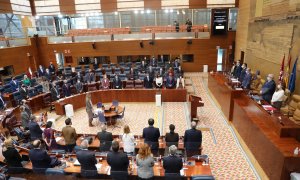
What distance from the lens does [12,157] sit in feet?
16.0

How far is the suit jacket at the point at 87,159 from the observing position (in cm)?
456

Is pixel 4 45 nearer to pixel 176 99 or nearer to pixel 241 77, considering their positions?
pixel 176 99

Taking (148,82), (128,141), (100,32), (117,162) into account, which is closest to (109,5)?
(100,32)

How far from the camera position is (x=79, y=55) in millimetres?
19047

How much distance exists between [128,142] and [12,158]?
8.77 feet

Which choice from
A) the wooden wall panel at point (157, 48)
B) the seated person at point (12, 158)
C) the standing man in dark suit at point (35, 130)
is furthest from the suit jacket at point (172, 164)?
the wooden wall panel at point (157, 48)

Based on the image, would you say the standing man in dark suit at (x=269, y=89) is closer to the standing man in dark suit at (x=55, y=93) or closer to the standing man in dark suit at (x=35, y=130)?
the standing man in dark suit at (x=35, y=130)

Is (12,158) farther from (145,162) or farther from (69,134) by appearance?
(145,162)

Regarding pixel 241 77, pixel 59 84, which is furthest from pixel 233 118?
pixel 59 84

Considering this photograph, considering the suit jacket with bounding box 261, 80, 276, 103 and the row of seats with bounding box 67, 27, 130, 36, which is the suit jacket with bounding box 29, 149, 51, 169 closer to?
the suit jacket with bounding box 261, 80, 276, 103

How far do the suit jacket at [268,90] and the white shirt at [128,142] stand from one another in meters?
Answer: 5.39

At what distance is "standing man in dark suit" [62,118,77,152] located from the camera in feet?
19.8

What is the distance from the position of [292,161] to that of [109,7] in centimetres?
1729

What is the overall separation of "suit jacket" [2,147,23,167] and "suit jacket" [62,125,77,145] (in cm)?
130
